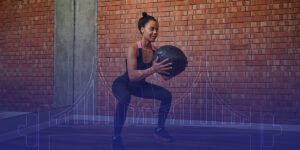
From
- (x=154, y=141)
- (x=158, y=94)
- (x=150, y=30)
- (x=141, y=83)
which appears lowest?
(x=154, y=141)

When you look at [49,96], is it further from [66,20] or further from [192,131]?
[192,131]

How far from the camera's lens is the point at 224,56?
10.1ft

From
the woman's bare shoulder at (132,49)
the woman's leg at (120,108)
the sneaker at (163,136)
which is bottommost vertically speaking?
the sneaker at (163,136)

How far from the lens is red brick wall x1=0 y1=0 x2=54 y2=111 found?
3623 mm

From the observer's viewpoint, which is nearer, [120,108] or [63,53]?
[120,108]

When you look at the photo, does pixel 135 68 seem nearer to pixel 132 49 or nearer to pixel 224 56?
pixel 132 49

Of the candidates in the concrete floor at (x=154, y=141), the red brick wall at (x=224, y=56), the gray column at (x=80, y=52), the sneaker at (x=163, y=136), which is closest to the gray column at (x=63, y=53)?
the gray column at (x=80, y=52)

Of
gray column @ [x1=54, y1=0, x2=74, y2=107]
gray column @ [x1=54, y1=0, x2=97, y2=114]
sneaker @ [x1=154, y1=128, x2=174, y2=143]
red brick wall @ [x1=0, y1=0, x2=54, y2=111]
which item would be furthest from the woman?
red brick wall @ [x1=0, y1=0, x2=54, y2=111]

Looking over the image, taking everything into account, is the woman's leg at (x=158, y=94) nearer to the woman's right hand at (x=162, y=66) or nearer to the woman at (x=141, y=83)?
the woman at (x=141, y=83)

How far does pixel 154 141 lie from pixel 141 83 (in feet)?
1.94

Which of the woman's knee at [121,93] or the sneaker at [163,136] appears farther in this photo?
the sneaker at [163,136]

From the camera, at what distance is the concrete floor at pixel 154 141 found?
2.03m

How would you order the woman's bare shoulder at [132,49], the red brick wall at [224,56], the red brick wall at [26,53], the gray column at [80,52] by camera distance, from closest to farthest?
the woman's bare shoulder at [132,49] → the red brick wall at [224,56] → the gray column at [80,52] → the red brick wall at [26,53]

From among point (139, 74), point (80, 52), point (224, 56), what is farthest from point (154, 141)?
point (80, 52)
